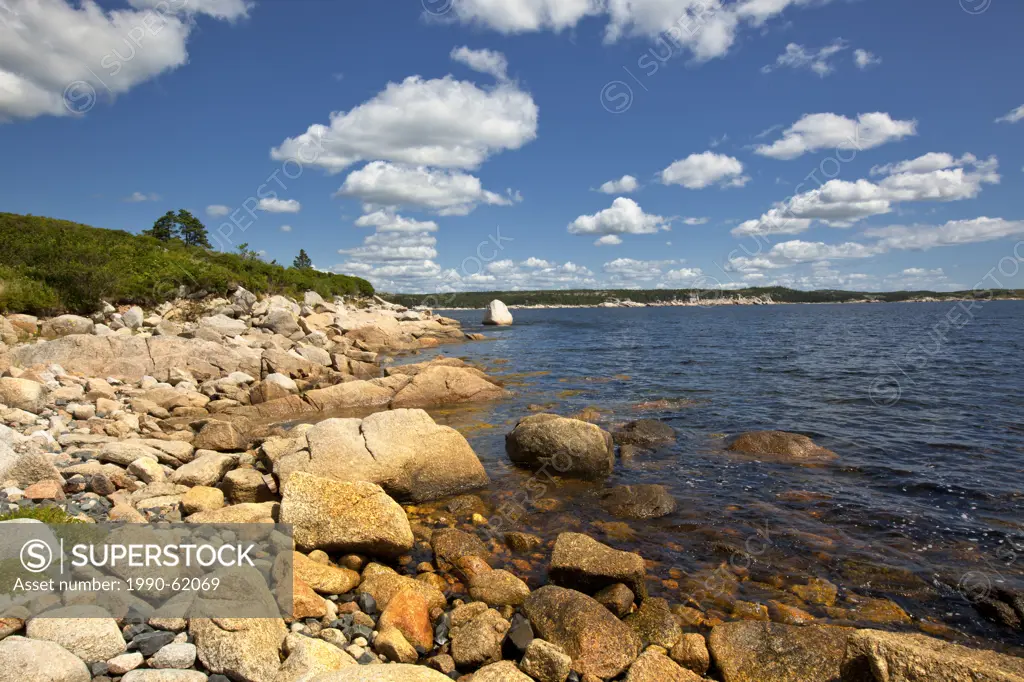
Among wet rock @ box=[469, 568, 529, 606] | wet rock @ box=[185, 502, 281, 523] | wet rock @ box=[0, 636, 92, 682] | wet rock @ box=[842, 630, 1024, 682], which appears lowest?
wet rock @ box=[469, 568, 529, 606]

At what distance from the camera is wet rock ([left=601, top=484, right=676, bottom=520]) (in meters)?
10.1

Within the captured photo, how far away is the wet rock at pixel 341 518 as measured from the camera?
24.9ft

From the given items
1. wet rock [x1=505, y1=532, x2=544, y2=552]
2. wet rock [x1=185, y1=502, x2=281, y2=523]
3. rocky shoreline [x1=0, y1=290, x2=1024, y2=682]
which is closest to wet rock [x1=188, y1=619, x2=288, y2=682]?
rocky shoreline [x1=0, y1=290, x2=1024, y2=682]

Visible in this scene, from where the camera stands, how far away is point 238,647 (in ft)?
15.6

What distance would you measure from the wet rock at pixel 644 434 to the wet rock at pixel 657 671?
9.23 meters

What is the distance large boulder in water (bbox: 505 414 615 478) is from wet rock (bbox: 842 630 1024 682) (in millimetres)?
7547

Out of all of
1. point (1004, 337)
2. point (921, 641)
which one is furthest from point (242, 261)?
point (1004, 337)

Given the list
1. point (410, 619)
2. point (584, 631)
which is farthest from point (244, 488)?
point (584, 631)

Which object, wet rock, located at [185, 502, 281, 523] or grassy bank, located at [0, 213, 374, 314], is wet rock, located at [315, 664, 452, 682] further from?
grassy bank, located at [0, 213, 374, 314]

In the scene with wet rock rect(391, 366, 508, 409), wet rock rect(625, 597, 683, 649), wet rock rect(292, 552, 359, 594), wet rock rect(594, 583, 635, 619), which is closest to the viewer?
wet rock rect(625, 597, 683, 649)

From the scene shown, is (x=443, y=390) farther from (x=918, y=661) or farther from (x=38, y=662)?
(x=918, y=661)

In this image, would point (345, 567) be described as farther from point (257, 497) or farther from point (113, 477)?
point (113, 477)

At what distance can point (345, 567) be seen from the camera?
24.7 ft

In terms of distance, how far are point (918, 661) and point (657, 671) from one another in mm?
2407
